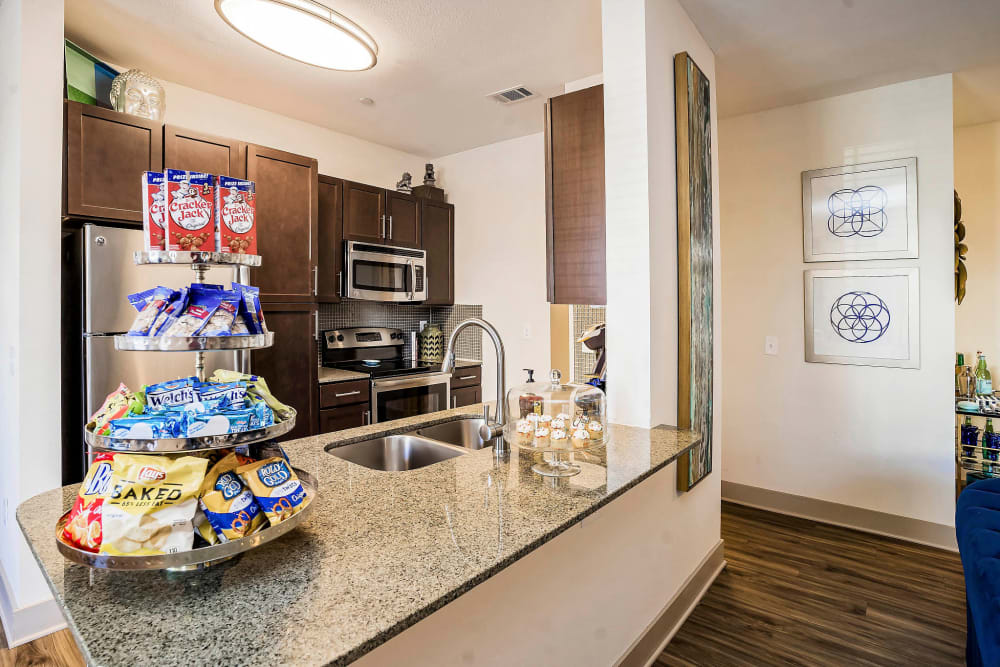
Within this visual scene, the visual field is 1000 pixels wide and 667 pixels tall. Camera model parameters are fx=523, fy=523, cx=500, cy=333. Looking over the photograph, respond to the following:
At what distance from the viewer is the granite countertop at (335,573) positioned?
709 millimetres

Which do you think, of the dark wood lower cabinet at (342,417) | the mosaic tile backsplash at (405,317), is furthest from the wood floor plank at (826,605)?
the mosaic tile backsplash at (405,317)

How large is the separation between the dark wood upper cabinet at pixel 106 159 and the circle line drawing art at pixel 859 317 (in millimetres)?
3870

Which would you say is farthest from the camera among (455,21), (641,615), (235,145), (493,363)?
(493,363)

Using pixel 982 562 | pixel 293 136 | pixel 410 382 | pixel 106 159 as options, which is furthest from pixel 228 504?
pixel 293 136

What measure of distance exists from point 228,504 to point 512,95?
2.94 meters

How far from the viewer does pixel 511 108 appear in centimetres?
339

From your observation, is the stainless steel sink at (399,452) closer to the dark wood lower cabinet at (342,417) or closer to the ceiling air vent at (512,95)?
the dark wood lower cabinet at (342,417)

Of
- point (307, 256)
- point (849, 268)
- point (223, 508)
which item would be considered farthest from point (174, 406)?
point (849, 268)

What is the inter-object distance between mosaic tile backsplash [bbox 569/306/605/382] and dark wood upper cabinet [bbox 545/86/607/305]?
741 mm

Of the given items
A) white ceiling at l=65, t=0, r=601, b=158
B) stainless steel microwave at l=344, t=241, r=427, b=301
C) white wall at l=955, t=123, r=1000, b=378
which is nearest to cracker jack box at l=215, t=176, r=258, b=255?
white ceiling at l=65, t=0, r=601, b=158

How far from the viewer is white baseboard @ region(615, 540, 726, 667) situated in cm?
190

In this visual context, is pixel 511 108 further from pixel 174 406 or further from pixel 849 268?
pixel 174 406

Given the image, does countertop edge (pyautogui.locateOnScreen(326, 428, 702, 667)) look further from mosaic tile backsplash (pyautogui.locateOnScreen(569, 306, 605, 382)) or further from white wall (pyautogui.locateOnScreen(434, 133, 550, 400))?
white wall (pyautogui.locateOnScreen(434, 133, 550, 400))

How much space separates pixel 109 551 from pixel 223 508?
0.16 meters
